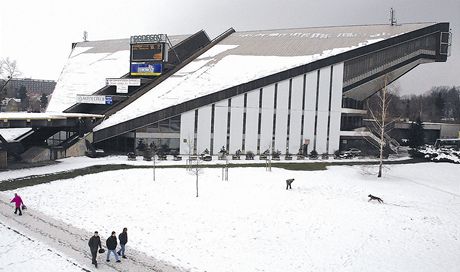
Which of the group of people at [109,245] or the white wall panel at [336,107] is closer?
the group of people at [109,245]

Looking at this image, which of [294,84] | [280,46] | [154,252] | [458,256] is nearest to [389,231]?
[458,256]

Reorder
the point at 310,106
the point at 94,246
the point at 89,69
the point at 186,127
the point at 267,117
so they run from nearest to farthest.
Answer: the point at 94,246
the point at 186,127
the point at 267,117
the point at 310,106
the point at 89,69

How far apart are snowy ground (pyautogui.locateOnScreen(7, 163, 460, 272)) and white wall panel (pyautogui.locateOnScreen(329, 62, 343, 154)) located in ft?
52.3

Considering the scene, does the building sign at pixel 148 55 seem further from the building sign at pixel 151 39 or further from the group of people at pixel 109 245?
the group of people at pixel 109 245

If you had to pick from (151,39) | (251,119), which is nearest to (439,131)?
(251,119)

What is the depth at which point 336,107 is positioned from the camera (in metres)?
52.2

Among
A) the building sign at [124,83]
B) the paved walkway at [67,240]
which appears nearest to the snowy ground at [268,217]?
the paved walkway at [67,240]

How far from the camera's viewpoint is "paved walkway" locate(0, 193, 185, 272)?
17.0m

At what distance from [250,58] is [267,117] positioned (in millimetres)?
12012

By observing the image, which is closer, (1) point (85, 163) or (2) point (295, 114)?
(1) point (85, 163)

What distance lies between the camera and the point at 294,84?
50219 mm

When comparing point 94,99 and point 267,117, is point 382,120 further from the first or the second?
point 94,99

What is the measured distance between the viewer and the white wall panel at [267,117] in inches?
1927

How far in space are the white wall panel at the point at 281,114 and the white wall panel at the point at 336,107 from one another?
681cm
